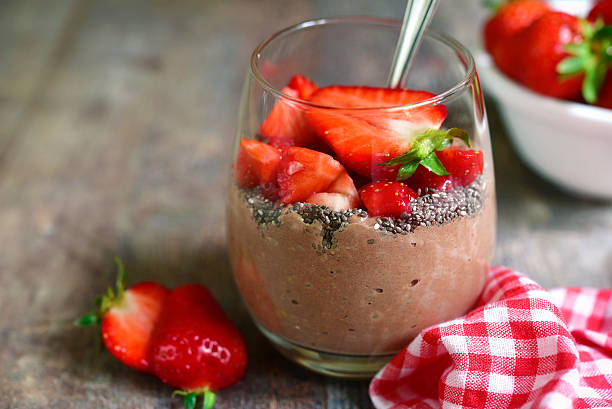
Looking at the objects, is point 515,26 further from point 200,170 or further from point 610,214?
point 200,170

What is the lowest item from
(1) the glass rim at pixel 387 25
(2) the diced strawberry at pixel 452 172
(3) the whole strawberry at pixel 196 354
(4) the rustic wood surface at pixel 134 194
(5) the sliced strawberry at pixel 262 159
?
Answer: (4) the rustic wood surface at pixel 134 194

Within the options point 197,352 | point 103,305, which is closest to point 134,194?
point 103,305

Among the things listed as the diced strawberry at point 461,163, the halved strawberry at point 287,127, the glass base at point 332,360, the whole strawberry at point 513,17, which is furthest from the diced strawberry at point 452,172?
the whole strawberry at point 513,17

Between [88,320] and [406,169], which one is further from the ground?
[406,169]

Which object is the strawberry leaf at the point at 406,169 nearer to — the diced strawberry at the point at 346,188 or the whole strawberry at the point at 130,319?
the diced strawberry at the point at 346,188

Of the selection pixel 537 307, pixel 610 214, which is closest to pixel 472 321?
pixel 537 307

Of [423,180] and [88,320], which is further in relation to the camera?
[88,320]

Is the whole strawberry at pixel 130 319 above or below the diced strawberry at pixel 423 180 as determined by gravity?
below

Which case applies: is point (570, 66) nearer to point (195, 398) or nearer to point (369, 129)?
point (369, 129)
